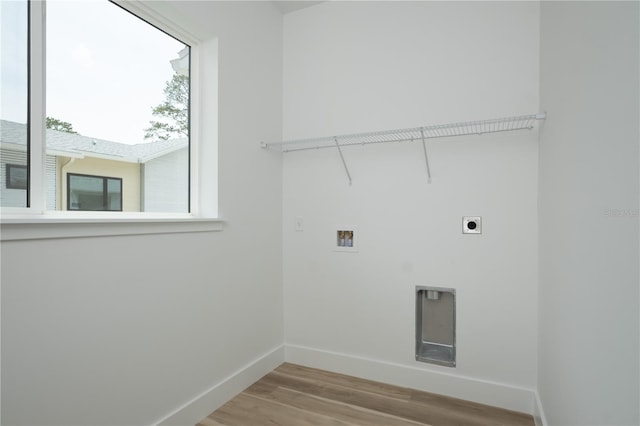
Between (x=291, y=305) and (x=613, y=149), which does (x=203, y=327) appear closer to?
(x=291, y=305)

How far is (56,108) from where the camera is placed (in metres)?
1.38

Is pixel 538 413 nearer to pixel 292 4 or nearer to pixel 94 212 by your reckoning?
pixel 94 212

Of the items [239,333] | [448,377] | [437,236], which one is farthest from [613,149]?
[239,333]

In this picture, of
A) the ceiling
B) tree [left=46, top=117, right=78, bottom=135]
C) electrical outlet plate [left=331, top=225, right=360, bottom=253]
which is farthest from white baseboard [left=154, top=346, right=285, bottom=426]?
the ceiling

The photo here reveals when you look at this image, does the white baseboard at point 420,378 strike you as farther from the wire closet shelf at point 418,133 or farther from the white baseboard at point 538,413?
the wire closet shelf at point 418,133

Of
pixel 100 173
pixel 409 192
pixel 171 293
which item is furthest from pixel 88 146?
pixel 409 192

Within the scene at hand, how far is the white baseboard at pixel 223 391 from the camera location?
1.75 metres

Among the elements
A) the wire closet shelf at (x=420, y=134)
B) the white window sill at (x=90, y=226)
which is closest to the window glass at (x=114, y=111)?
the white window sill at (x=90, y=226)

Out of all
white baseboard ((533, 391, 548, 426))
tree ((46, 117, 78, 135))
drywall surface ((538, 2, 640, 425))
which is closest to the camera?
drywall surface ((538, 2, 640, 425))

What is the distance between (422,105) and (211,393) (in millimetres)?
2214

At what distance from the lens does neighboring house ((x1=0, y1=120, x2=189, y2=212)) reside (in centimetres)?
124

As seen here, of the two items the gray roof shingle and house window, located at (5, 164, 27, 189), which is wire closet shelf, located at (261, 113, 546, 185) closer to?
the gray roof shingle

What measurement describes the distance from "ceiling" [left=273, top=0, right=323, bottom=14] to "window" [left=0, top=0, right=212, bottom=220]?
0.93 meters

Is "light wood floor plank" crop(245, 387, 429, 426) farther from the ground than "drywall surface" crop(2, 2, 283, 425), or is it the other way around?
"drywall surface" crop(2, 2, 283, 425)
